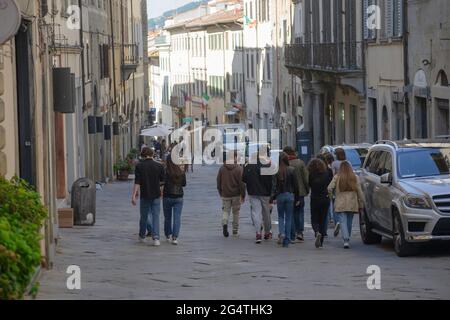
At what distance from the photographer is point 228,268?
53.9 feet

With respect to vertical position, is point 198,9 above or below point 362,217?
above

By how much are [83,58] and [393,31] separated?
8.93 m

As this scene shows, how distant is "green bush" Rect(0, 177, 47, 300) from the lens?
7921 mm

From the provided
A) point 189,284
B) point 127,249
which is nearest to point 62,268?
point 189,284

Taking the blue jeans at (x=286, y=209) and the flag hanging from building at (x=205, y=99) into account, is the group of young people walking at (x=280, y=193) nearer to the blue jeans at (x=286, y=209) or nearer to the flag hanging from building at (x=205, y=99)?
the blue jeans at (x=286, y=209)

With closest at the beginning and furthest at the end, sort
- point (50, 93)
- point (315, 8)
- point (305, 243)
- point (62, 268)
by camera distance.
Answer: point (62, 268) → point (50, 93) → point (305, 243) → point (315, 8)

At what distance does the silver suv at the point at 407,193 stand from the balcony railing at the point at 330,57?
18734mm

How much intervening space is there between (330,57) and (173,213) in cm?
2260

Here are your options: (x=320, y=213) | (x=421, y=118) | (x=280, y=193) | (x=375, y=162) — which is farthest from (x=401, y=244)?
(x=421, y=118)

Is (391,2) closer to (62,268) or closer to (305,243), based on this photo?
(305,243)

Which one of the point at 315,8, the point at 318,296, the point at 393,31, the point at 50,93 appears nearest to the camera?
the point at 318,296

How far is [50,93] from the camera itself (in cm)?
1739

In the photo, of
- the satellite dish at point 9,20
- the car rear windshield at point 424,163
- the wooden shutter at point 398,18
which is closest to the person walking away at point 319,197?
the car rear windshield at point 424,163

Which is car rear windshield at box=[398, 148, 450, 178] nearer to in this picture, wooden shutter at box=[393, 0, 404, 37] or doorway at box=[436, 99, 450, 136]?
doorway at box=[436, 99, 450, 136]
